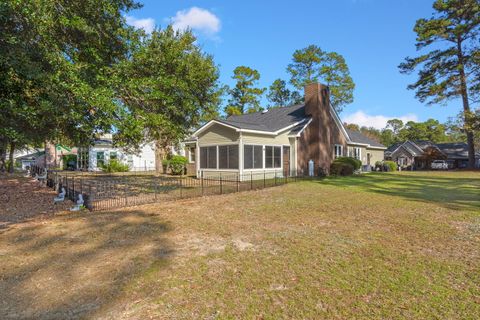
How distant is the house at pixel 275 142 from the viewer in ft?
59.1

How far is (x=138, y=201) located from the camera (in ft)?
36.3

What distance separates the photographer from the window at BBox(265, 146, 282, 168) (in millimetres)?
19344

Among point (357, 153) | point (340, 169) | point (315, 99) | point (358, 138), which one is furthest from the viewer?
point (358, 138)

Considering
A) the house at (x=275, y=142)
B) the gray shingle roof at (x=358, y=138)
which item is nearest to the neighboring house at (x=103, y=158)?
the house at (x=275, y=142)

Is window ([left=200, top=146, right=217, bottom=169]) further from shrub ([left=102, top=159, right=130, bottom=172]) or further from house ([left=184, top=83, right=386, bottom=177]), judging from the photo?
shrub ([left=102, top=159, right=130, bottom=172])

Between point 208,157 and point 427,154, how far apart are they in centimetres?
3938

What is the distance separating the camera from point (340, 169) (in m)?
22.7

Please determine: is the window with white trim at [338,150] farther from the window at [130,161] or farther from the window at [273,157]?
the window at [130,161]

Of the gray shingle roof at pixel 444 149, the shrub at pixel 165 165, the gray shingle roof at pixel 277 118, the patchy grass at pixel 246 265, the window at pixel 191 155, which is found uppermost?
the gray shingle roof at pixel 277 118

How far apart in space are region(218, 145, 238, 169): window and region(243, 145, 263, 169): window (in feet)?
1.89

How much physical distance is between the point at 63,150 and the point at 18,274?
140 ft

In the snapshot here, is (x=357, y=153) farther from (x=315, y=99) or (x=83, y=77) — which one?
(x=83, y=77)

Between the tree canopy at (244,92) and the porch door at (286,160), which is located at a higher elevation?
the tree canopy at (244,92)

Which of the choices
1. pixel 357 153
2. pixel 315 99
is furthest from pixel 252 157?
pixel 357 153
